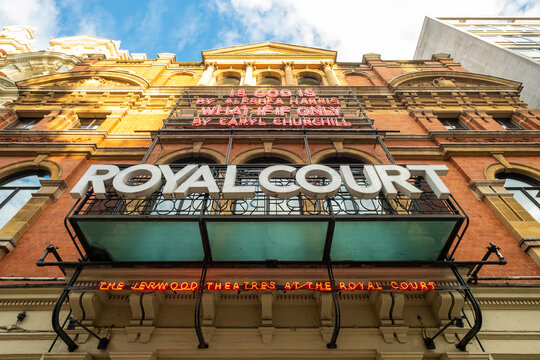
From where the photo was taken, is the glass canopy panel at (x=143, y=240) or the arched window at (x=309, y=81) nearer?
the glass canopy panel at (x=143, y=240)

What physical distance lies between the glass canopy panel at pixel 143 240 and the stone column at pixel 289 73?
13.5 meters

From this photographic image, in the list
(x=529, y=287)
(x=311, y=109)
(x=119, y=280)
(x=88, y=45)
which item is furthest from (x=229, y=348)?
(x=88, y=45)

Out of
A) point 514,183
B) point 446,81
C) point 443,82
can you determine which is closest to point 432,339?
point 514,183

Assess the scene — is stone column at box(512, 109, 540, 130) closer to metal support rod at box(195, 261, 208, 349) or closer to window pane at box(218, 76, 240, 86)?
window pane at box(218, 76, 240, 86)

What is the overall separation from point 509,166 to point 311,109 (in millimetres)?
7798

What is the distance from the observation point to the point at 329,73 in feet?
62.8

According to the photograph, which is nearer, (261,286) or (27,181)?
(261,286)

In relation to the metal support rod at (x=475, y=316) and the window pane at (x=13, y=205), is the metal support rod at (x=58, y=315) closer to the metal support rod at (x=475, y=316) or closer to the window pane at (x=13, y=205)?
the window pane at (x=13, y=205)

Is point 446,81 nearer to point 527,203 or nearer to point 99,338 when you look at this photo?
point 527,203

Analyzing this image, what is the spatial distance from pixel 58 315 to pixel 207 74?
15.7m

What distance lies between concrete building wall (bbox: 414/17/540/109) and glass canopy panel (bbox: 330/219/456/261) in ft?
57.3

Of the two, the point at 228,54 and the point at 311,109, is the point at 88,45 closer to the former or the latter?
the point at 228,54

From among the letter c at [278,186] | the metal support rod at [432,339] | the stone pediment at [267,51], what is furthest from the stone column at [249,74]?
the metal support rod at [432,339]

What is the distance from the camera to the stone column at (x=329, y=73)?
1808 centimetres
